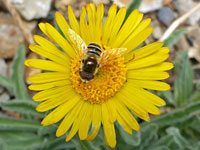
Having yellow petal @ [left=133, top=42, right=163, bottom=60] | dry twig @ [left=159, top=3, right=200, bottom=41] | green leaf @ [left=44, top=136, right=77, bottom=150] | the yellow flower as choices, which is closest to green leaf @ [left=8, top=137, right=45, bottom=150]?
green leaf @ [left=44, top=136, right=77, bottom=150]

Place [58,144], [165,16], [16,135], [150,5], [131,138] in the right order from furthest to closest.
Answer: [165,16]
[150,5]
[16,135]
[58,144]
[131,138]

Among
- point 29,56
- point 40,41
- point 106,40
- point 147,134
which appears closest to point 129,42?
point 106,40

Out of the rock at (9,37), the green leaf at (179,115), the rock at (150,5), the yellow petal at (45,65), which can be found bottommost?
the green leaf at (179,115)

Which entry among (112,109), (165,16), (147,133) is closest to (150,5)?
(165,16)

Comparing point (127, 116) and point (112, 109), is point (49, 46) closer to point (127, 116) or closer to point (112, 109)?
point (112, 109)

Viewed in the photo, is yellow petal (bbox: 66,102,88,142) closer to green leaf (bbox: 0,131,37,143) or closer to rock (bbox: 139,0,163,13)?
green leaf (bbox: 0,131,37,143)

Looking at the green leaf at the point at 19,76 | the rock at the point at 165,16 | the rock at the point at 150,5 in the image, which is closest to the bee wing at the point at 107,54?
the green leaf at the point at 19,76

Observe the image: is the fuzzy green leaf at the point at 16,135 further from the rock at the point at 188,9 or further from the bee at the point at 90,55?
the rock at the point at 188,9
